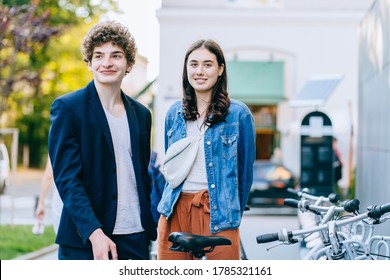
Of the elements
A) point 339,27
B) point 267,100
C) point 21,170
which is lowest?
point 21,170

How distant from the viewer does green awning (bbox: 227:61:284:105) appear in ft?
58.2

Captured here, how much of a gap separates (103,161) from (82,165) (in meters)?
0.09

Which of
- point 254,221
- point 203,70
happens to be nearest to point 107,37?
point 203,70

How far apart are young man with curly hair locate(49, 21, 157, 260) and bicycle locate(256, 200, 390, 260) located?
57 centimetres

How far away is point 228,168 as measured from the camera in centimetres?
355

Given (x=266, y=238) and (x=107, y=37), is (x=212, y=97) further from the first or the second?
(x=266, y=238)

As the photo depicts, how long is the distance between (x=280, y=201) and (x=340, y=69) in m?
4.42

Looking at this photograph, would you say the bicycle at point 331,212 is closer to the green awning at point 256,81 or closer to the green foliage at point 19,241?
the green foliage at point 19,241

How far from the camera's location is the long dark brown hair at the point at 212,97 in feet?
11.7

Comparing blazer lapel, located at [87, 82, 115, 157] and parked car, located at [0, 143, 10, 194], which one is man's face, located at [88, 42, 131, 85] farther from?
parked car, located at [0, 143, 10, 194]

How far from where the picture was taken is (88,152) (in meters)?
3.34
